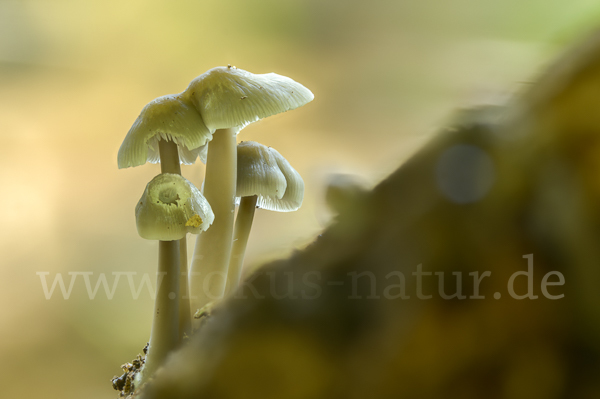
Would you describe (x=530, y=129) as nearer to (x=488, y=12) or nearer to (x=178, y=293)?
(x=178, y=293)

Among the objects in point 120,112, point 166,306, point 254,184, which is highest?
point 120,112

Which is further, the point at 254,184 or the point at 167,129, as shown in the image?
the point at 254,184

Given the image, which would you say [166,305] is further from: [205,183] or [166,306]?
[205,183]

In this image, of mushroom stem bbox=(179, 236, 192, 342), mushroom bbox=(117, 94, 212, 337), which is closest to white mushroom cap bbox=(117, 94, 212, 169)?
mushroom bbox=(117, 94, 212, 337)

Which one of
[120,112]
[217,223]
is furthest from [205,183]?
[120,112]

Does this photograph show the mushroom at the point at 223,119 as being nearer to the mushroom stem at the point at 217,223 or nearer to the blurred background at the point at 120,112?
the mushroom stem at the point at 217,223
